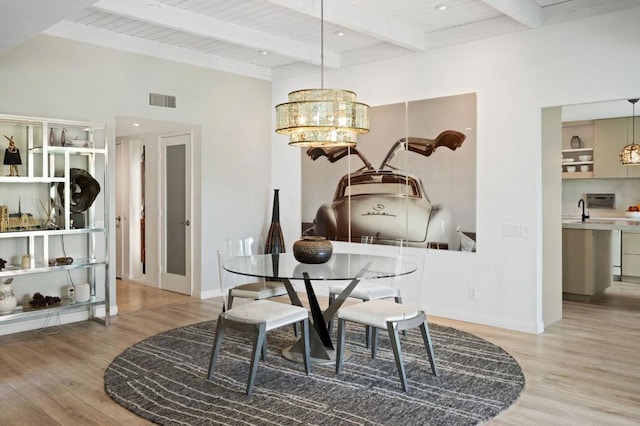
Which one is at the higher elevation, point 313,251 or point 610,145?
point 610,145

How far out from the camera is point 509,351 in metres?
4.24

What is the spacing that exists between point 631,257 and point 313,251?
5.84 meters

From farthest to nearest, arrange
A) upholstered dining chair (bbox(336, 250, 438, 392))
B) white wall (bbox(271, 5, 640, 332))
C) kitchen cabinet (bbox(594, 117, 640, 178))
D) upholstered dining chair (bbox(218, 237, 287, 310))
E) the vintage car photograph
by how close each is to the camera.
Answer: kitchen cabinet (bbox(594, 117, 640, 178))
the vintage car photograph
white wall (bbox(271, 5, 640, 332))
upholstered dining chair (bbox(218, 237, 287, 310))
upholstered dining chair (bbox(336, 250, 438, 392))

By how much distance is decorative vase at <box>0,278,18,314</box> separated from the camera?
447 cm

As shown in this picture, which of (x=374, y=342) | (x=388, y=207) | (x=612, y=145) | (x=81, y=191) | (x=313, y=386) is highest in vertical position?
(x=612, y=145)

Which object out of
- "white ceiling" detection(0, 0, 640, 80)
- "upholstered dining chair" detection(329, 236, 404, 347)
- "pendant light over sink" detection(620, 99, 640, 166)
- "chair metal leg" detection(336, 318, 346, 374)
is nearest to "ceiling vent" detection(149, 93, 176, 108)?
"white ceiling" detection(0, 0, 640, 80)

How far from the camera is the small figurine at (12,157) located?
4.55 meters

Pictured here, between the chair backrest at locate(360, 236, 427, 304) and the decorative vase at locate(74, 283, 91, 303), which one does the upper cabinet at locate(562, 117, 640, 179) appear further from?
the decorative vase at locate(74, 283, 91, 303)

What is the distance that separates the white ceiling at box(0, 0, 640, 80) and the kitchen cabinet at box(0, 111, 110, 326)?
37.5 inches

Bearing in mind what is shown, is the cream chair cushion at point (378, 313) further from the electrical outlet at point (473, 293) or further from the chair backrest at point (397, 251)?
the electrical outlet at point (473, 293)

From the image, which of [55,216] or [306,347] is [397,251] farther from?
[55,216]

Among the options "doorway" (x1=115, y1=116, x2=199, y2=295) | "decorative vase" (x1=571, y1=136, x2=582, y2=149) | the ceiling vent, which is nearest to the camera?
the ceiling vent

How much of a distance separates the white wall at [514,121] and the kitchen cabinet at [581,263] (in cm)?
98

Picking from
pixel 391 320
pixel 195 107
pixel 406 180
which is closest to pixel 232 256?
pixel 391 320
